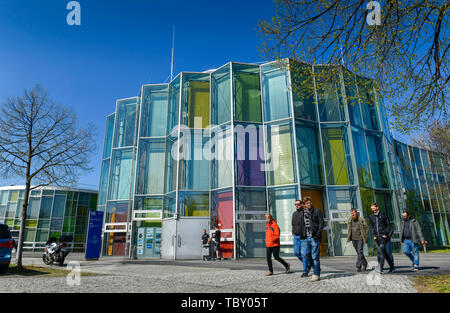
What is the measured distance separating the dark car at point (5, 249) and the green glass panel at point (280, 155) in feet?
42.6

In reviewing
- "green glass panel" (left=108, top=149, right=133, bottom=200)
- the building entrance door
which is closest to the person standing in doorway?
the building entrance door

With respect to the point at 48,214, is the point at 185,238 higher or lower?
lower

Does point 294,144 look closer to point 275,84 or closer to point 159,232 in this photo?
point 275,84

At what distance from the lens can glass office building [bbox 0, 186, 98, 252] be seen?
35625 mm

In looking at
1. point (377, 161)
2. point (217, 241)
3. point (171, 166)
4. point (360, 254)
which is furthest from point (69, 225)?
point (360, 254)

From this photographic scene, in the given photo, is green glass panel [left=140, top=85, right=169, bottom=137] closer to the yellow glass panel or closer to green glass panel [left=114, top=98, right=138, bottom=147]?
green glass panel [left=114, top=98, right=138, bottom=147]

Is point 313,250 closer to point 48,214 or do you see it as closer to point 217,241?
point 217,241

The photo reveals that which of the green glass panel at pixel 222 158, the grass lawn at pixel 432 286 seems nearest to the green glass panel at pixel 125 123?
the green glass panel at pixel 222 158

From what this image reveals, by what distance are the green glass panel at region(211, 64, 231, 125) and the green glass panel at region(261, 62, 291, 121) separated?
243cm

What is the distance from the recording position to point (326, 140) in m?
19.0

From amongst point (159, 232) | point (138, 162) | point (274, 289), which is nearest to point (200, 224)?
point (159, 232)

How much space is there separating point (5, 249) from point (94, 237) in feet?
25.8

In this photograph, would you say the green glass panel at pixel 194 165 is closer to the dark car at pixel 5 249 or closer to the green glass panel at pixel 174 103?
the green glass panel at pixel 174 103

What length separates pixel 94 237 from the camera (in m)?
17.0
